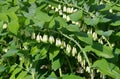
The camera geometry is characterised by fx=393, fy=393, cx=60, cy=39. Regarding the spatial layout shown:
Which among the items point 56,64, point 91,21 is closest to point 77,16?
point 91,21

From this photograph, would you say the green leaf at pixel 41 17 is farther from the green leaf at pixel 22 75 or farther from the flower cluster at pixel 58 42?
the green leaf at pixel 22 75

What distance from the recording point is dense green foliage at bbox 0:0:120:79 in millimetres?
1012

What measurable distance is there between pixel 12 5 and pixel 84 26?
307 millimetres

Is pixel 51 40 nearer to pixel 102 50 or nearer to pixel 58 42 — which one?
pixel 58 42

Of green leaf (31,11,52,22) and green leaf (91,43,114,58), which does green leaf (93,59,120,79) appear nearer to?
green leaf (91,43,114,58)

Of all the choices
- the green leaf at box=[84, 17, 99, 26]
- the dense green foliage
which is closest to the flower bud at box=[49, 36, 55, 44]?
the dense green foliage

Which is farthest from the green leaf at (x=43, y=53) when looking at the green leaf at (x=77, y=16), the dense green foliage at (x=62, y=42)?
the green leaf at (x=77, y=16)

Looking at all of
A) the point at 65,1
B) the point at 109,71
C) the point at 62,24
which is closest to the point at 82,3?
the point at 65,1

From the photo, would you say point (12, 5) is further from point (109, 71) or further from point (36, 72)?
point (109, 71)

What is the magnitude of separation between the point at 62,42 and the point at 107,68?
0.54ft

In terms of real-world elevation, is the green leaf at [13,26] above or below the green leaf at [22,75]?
above

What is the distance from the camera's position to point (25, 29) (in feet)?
3.38

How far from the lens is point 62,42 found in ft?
3.51

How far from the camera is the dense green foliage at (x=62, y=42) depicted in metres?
1.01
